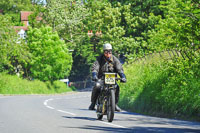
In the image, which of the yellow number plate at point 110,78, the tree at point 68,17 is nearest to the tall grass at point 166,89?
the yellow number plate at point 110,78

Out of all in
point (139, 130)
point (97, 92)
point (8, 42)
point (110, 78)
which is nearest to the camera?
point (139, 130)

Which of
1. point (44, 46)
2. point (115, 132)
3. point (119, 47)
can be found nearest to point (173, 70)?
point (115, 132)

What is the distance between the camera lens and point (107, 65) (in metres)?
12.4

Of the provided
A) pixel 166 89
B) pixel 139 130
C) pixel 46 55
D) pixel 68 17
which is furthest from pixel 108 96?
pixel 68 17

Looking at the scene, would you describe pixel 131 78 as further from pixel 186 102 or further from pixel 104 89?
pixel 104 89

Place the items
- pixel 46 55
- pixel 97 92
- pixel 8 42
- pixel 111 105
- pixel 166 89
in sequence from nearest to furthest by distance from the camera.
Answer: pixel 111 105, pixel 97 92, pixel 166 89, pixel 8 42, pixel 46 55

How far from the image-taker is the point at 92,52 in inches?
2389

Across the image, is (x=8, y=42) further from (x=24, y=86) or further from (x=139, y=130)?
(x=139, y=130)

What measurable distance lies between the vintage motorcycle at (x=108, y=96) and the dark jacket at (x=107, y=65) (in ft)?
0.94

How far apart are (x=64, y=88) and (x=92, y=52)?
5898mm

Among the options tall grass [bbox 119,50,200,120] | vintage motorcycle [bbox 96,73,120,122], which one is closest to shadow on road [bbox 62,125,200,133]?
vintage motorcycle [bbox 96,73,120,122]

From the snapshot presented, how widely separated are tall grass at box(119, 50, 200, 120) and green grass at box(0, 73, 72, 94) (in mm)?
25329

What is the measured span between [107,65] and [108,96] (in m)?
0.83

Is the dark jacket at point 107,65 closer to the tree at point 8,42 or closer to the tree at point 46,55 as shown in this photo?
the tree at point 8,42
